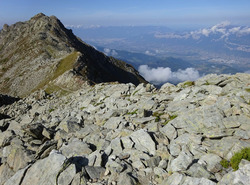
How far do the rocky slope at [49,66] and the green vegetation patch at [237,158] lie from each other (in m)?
58.1

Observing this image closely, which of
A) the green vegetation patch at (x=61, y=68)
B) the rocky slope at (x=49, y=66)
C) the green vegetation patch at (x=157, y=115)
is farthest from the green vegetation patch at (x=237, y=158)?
the green vegetation patch at (x=61, y=68)

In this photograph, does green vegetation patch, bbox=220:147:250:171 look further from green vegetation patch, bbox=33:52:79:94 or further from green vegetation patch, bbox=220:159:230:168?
green vegetation patch, bbox=33:52:79:94

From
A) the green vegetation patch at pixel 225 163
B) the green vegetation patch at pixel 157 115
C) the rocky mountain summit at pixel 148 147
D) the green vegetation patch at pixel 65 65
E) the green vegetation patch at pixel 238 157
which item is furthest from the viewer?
the green vegetation patch at pixel 65 65

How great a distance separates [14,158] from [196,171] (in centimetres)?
1497

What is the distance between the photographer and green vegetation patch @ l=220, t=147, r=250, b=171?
11.1 m

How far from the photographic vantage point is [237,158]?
11258 mm

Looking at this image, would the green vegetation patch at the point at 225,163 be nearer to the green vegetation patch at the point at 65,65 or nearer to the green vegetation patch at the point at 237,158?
the green vegetation patch at the point at 237,158

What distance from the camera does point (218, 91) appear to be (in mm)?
21656

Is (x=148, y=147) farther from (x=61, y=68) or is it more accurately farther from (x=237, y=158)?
(x=61, y=68)

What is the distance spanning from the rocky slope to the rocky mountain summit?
46872 mm

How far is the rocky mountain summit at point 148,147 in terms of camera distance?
12039 millimetres

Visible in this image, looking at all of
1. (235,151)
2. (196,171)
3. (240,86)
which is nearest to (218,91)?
(240,86)

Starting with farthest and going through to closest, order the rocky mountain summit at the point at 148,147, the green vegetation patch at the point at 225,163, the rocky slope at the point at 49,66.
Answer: the rocky slope at the point at 49,66, the rocky mountain summit at the point at 148,147, the green vegetation patch at the point at 225,163

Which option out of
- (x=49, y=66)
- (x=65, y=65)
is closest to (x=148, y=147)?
(x=65, y=65)
